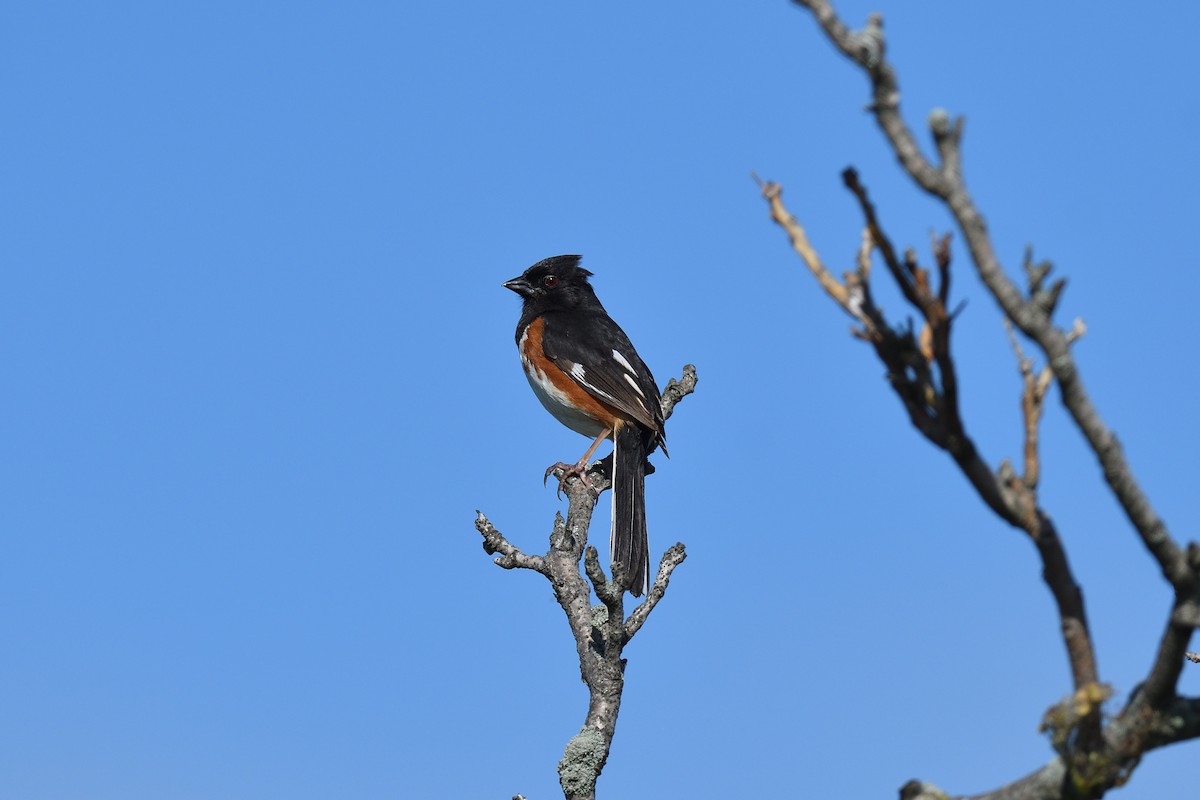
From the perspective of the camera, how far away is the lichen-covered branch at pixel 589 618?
3.89m

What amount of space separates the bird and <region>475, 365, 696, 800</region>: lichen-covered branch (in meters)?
0.89

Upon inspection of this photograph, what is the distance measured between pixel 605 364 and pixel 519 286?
4.02 ft

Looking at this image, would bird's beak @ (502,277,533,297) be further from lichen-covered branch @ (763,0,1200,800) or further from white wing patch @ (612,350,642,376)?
lichen-covered branch @ (763,0,1200,800)

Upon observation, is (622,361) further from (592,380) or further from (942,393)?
(942,393)

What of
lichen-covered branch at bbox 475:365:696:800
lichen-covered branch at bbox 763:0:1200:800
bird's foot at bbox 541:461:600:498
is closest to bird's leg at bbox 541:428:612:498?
bird's foot at bbox 541:461:600:498

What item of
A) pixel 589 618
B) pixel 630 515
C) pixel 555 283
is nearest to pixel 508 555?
pixel 589 618

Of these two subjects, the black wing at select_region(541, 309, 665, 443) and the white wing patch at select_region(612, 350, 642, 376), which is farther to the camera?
the white wing patch at select_region(612, 350, 642, 376)

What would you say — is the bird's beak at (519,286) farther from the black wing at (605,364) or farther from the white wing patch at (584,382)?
the white wing patch at (584,382)

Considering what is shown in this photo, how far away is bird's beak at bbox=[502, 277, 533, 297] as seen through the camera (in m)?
8.09

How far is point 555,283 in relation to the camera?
26.5ft

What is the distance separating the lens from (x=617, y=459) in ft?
21.2

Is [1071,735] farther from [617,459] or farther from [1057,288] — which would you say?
[617,459]

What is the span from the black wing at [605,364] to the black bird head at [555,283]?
0.26m

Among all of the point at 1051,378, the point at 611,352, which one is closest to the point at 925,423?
the point at 1051,378
